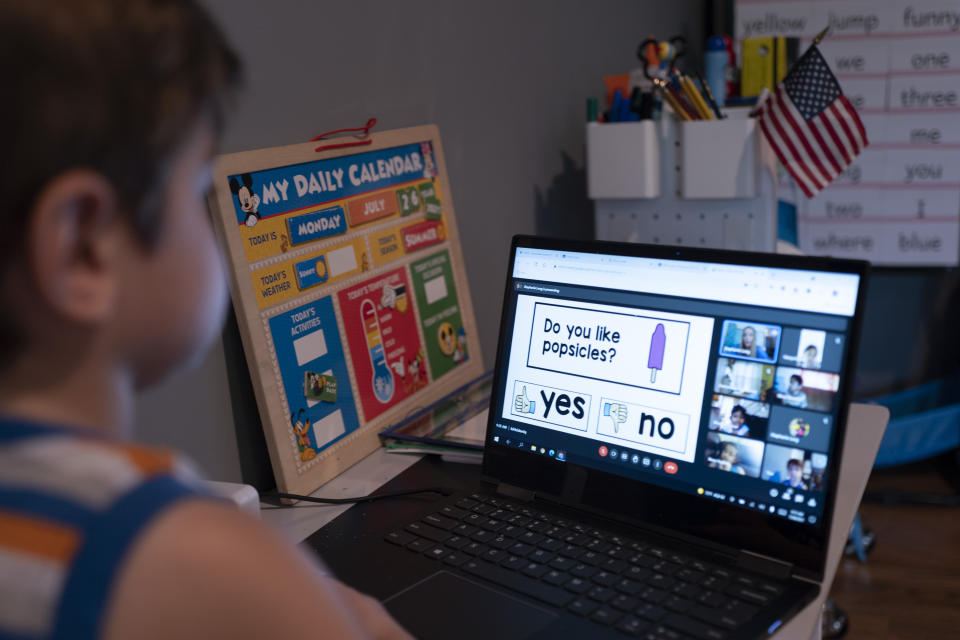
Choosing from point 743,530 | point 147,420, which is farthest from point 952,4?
point 147,420

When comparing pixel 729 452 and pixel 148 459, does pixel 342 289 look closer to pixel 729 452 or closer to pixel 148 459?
pixel 729 452

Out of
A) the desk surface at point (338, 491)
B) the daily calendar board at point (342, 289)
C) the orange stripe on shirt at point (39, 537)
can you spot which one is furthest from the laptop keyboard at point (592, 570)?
the orange stripe on shirt at point (39, 537)

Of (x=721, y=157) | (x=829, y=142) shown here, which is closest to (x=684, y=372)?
(x=721, y=157)

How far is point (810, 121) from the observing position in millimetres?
1454

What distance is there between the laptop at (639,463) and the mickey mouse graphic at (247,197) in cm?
30

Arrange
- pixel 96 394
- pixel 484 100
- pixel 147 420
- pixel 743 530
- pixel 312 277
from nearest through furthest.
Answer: pixel 96 394 < pixel 743 530 < pixel 147 420 < pixel 312 277 < pixel 484 100

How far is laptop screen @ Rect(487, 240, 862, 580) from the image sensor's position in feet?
2.55

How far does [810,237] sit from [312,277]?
1710mm

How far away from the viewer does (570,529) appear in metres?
0.86

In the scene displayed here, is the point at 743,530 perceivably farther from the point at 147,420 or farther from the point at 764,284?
the point at 147,420

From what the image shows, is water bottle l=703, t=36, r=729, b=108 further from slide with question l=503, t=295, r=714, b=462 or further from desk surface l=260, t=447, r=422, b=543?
desk surface l=260, t=447, r=422, b=543

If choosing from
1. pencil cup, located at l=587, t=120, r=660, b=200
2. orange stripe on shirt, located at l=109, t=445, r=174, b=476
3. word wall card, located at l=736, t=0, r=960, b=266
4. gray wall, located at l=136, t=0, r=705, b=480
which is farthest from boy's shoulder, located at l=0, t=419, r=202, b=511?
word wall card, located at l=736, t=0, r=960, b=266

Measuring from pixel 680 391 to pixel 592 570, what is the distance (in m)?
0.20

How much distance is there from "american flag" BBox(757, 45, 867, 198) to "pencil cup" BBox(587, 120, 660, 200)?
0.62ft
